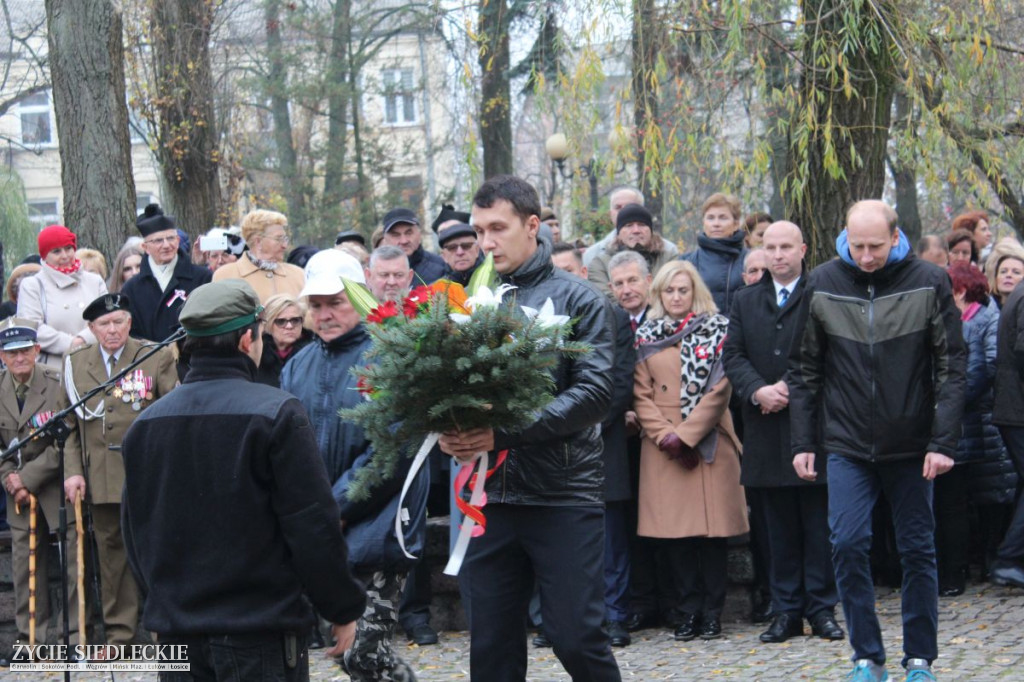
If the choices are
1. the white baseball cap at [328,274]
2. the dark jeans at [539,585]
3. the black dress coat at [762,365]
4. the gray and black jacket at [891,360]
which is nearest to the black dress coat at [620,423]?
the black dress coat at [762,365]

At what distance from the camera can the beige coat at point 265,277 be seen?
33.0 ft

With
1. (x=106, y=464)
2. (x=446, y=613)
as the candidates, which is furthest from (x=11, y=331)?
(x=446, y=613)

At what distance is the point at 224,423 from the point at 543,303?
4.98 feet

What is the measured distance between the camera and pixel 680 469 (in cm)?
858

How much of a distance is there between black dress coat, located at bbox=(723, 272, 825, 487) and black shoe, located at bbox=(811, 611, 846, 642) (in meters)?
0.83

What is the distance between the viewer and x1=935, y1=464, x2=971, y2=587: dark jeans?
917 cm

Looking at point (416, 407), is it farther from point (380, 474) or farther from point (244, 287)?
point (244, 287)

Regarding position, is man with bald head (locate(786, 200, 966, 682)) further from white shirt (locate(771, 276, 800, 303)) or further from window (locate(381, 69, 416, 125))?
window (locate(381, 69, 416, 125))

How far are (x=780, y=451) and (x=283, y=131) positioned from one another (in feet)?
79.0

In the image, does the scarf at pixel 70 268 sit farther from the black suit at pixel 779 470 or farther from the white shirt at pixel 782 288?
the white shirt at pixel 782 288

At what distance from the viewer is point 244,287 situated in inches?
184

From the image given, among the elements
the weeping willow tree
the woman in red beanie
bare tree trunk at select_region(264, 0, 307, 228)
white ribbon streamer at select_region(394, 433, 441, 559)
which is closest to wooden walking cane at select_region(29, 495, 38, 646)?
the woman in red beanie

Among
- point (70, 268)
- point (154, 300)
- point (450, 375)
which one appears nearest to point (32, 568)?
point (154, 300)

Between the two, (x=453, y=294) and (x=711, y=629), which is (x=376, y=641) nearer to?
(x=453, y=294)
